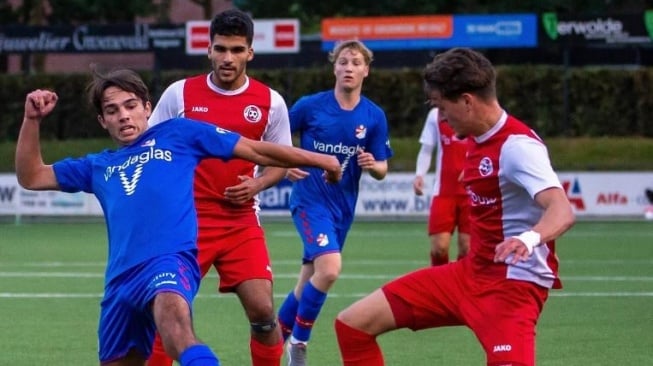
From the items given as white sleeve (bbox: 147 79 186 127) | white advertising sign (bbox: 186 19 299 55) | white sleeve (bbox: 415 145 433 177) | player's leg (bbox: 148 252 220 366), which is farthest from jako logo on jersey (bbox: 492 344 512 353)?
white advertising sign (bbox: 186 19 299 55)

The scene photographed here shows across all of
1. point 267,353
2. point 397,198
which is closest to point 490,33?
point 397,198

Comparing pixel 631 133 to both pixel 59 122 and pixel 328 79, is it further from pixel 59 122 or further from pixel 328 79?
pixel 59 122

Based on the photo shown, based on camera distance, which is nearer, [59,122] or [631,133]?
[631,133]

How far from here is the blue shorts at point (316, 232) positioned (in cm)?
1045

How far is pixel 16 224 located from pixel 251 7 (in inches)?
745

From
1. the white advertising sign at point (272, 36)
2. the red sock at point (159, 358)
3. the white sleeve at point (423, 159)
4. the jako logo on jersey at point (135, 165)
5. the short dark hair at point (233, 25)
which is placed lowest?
the red sock at point (159, 358)

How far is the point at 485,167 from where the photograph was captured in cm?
683

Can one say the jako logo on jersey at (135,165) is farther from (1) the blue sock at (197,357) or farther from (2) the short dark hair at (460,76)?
(2) the short dark hair at (460,76)

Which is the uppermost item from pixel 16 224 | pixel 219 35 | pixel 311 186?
pixel 219 35

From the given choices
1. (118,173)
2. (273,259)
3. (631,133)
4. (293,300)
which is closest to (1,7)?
(631,133)

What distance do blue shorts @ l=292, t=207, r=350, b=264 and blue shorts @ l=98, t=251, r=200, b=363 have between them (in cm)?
357

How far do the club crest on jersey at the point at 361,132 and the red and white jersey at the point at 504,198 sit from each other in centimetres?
387

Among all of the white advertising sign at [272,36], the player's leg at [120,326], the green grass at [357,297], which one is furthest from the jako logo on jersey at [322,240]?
the white advertising sign at [272,36]

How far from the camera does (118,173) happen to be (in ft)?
22.6
